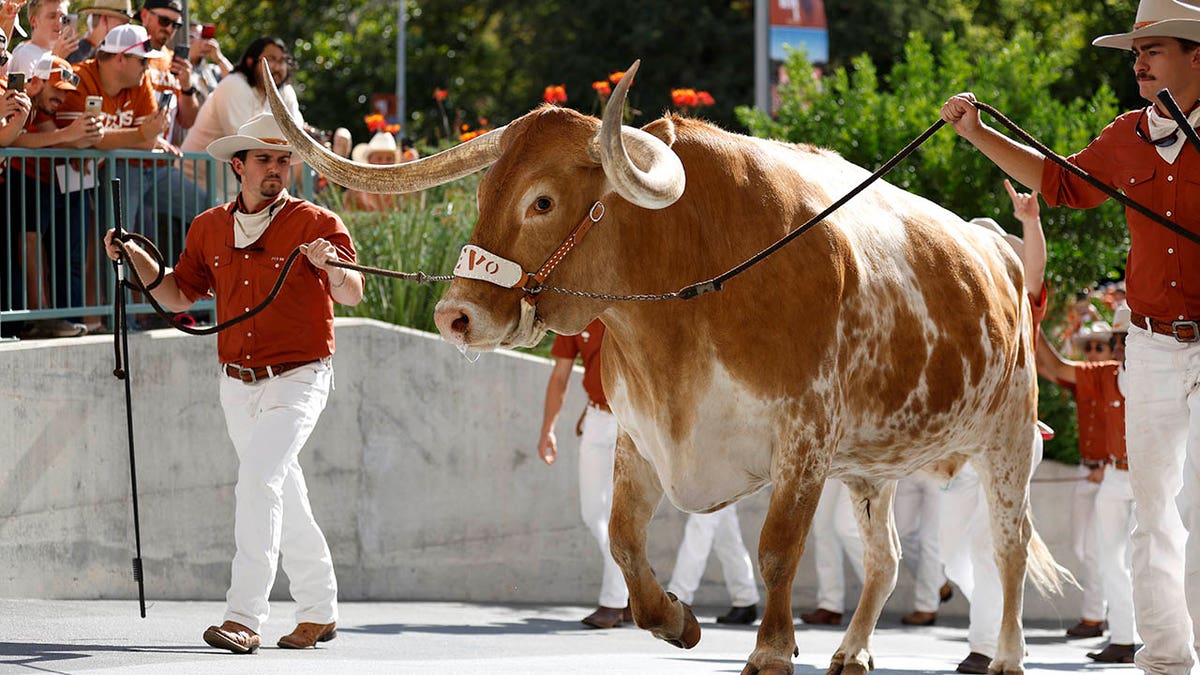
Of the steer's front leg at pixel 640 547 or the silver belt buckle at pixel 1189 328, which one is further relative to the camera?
the steer's front leg at pixel 640 547

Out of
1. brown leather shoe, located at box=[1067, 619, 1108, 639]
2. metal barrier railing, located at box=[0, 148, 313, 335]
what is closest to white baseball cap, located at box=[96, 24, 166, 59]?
metal barrier railing, located at box=[0, 148, 313, 335]

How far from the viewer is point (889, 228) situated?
7.28 m

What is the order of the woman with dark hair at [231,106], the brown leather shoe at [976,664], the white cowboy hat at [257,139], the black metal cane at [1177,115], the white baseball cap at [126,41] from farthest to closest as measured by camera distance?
the woman with dark hair at [231,106]
the white baseball cap at [126,41]
the brown leather shoe at [976,664]
the white cowboy hat at [257,139]
the black metal cane at [1177,115]

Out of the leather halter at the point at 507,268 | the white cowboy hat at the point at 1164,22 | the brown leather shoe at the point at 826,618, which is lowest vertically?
the brown leather shoe at the point at 826,618

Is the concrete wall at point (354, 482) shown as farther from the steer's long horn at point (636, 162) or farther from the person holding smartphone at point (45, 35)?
Result: the steer's long horn at point (636, 162)

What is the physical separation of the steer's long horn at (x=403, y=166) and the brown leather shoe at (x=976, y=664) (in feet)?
13.4

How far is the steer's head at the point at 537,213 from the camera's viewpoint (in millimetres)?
6020

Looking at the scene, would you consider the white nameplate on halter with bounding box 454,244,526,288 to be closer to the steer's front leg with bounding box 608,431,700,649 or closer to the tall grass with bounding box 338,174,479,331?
the steer's front leg with bounding box 608,431,700,649

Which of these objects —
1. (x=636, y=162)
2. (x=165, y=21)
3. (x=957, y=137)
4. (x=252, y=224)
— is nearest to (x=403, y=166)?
(x=636, y=162)

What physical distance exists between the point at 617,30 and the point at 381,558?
75.8 feet

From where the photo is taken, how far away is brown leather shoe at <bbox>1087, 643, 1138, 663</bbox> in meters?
10.2

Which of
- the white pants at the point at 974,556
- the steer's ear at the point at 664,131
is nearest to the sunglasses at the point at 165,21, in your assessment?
the steer's ear at the point at 664,131

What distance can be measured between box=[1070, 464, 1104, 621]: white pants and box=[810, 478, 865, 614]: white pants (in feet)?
4.89

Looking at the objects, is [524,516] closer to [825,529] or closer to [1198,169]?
[825,529]
